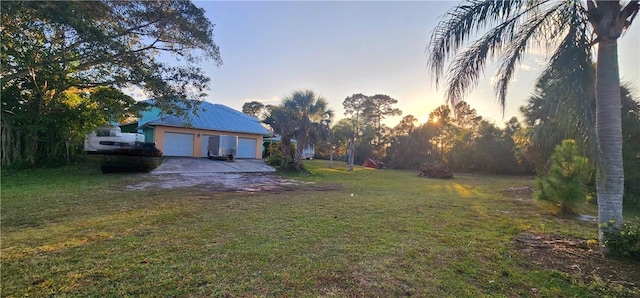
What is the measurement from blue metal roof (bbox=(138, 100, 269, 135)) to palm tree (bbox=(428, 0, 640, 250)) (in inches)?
680

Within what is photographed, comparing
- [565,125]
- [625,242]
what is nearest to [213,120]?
[565,125]

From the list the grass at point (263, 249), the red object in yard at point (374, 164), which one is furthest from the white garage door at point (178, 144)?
the red object in yard at point (374, 164)

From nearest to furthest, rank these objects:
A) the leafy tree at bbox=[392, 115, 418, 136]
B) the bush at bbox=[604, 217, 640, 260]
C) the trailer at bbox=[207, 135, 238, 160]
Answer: the bush at bbox=[604, 217, 640, 260] → the trailer at bbox=[207, 135, 238, 160] → the leafy tree at bbox=[392, 115, 418, 136]

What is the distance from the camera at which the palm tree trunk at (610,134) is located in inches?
140

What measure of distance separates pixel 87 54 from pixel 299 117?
10.1 m

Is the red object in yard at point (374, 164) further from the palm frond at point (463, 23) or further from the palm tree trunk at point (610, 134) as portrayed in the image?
the palm tree trunk at point (610, 134)

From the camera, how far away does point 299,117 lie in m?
16.8

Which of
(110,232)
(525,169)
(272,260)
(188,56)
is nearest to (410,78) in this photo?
(272,260)

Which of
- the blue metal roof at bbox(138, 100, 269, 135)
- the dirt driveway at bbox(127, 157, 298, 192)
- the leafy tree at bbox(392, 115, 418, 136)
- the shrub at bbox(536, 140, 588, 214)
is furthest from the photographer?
the leafy tree at bbox(392, 115, 418, 136)

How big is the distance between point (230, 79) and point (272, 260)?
12565 millimetres

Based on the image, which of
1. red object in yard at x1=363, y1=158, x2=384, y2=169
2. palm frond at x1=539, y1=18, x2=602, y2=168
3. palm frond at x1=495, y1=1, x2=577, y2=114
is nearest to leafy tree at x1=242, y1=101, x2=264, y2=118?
red object in yard at x1=363, y1=158, x2=384, y2=169

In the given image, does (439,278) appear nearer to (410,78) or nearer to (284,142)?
(410,78)

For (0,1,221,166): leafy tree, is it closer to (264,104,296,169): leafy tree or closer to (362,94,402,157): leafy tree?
(264,104,296,169): leafy tree

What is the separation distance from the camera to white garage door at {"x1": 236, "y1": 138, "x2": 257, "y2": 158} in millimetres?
22391
